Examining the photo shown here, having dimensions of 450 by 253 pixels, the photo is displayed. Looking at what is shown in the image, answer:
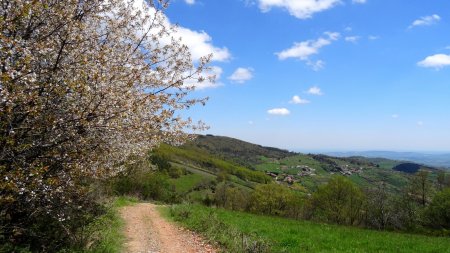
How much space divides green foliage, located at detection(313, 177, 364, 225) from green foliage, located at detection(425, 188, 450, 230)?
9.06 m

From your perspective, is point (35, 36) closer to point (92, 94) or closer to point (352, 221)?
point (92, 94)

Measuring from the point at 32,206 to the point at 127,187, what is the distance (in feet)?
122

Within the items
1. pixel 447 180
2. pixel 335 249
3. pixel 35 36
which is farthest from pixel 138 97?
pixel 447 180

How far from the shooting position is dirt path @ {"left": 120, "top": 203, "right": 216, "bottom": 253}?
15570 millimetres

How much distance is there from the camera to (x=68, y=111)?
25.4ft

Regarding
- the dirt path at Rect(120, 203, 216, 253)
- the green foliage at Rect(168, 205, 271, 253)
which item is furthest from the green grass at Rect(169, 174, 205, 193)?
the dirt path at Rect(120, 203, 216, 253)

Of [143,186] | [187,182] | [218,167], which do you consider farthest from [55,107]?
[218,167]

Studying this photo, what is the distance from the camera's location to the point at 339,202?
57438mm

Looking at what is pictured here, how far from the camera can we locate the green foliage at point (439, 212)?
50.4m

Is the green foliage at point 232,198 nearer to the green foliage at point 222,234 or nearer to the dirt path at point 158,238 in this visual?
the green foliage at point 222,234

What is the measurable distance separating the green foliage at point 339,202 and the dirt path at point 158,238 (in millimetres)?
36626

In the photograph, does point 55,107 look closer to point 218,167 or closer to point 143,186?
point 143,186

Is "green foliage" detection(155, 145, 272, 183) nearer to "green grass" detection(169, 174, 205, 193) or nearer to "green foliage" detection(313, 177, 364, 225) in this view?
"green grass" detection(169, 174, 205, 193)

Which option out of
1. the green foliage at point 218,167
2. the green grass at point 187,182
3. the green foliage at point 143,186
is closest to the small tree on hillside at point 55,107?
the green foliage at point 143,186
